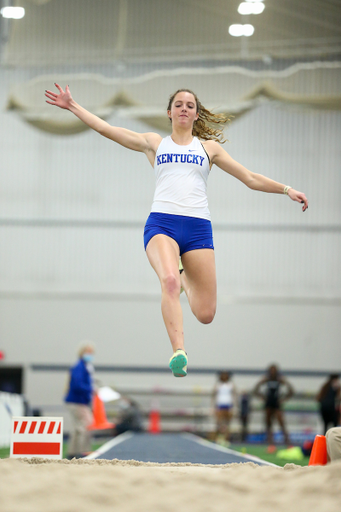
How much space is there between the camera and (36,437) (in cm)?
380

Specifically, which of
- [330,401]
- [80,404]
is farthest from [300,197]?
[330,401]

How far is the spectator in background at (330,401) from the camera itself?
9469mm

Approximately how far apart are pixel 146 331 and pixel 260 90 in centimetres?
623

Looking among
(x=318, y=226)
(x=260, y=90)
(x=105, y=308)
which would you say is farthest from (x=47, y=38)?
(x=318, y=226)

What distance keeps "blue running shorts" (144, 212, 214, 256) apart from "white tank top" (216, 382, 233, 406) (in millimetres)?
7851

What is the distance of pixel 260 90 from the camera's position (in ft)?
44.9

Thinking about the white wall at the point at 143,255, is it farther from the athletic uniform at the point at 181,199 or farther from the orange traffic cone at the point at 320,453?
the orange traffic cone at the point at 320,453

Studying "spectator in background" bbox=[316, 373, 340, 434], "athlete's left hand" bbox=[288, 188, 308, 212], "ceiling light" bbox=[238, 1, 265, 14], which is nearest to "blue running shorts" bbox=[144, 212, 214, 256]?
"athlete's left hand" bbox=[288, 188, 308, 212]

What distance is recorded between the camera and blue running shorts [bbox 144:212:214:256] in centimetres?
362

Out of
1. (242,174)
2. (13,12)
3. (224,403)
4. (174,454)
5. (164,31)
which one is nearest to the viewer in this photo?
(242,174)

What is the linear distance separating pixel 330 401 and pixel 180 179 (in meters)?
6.81

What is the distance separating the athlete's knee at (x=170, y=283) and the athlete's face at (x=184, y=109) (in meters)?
0.99

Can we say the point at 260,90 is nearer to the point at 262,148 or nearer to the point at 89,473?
the point at 262,148

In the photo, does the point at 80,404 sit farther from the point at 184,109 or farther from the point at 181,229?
the point at 184,109
